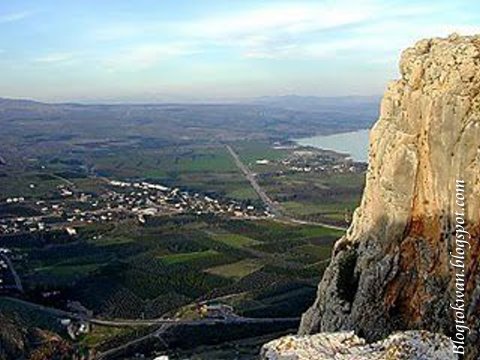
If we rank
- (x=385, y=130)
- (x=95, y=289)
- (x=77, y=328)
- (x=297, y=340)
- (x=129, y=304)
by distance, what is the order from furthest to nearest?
(x=95, y=289) < (x=129, y=304) < (x=77, y=328) < (x=385, y=130) < (x=297, y=340)

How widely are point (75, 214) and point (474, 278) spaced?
105475 millimetres

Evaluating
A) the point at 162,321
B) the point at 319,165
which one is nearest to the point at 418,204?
the point at 162,321

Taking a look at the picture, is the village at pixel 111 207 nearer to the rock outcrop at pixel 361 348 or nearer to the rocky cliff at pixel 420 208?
the rocky cliff at pixel 420 208

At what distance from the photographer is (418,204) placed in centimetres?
2650

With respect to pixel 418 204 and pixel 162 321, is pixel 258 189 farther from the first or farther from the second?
pixel 418 204

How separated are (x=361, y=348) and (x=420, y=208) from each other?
25.1 feet

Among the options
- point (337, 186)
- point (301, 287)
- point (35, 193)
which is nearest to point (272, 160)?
point (337, 186)

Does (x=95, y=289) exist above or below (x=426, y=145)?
below

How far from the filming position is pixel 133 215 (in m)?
122

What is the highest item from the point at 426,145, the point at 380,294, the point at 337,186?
the point at 426,145

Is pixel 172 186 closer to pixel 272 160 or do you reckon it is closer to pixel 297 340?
pixel 272 160

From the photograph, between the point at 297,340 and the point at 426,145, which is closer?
the point at 297,340

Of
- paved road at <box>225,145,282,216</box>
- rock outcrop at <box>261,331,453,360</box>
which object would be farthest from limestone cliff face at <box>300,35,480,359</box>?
paved road at <box>225,145,282,216</box>

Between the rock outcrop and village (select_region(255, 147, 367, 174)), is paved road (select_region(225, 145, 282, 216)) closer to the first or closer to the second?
village (select_region(255, 147, 367, 174))
